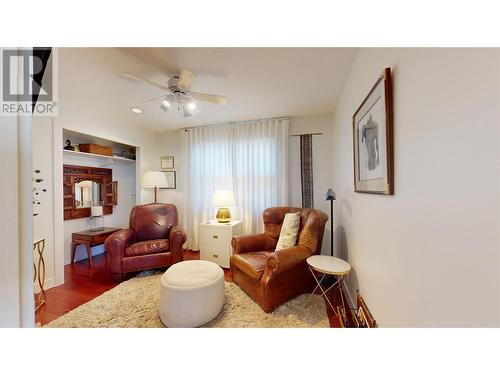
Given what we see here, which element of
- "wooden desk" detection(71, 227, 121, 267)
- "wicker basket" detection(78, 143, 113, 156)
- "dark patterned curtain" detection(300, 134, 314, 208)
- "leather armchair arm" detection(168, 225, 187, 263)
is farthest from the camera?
"dark patterned curtain" detection(300, 134, 314, 208)

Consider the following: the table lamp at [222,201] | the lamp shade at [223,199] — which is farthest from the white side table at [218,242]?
the lamp shade at [223,199]

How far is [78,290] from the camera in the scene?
2037mm

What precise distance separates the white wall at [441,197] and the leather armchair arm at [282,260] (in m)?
0.70

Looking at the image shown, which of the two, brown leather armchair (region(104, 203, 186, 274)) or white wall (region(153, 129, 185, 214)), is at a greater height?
white wall (region(153, 129, 185, 214))

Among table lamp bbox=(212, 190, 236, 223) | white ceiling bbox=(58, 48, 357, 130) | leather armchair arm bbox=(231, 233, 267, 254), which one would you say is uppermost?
white ceiling bbox=(58, 48, 357, 130)

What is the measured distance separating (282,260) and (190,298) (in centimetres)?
83

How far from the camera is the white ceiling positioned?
4.76 feet

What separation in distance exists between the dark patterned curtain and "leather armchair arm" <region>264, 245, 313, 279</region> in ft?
3.97

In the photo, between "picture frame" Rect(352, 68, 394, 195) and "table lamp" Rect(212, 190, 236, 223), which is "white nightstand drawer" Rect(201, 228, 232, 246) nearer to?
"table lamp" Rect(212, 190, 236, 223)

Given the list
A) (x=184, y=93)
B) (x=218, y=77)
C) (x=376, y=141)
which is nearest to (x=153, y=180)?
(x=184, y=93)

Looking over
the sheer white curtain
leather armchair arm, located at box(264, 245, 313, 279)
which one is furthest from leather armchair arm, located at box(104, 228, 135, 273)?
leather armchair arm, located at box(264, 245, 313, 279)

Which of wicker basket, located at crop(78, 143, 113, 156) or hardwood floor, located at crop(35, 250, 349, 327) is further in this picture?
wicker basket, located at crop(78, 143, 113, 156)
